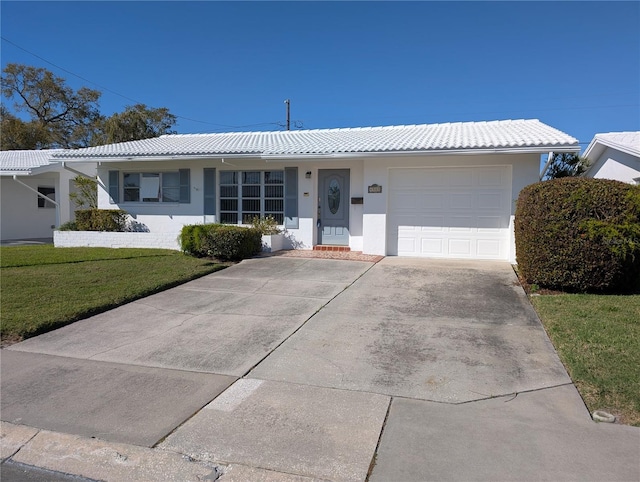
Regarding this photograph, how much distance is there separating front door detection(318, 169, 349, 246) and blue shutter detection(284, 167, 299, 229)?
72cm

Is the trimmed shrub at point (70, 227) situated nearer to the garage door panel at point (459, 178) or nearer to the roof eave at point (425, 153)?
the roof eave at point (425, 153)

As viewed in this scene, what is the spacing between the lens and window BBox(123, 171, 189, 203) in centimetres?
1462

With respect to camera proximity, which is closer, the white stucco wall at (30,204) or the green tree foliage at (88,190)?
the green tree foliage at (88,190)

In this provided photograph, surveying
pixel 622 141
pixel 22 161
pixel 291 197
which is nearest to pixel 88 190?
pixel 22 161

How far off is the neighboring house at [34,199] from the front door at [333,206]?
9.56 m

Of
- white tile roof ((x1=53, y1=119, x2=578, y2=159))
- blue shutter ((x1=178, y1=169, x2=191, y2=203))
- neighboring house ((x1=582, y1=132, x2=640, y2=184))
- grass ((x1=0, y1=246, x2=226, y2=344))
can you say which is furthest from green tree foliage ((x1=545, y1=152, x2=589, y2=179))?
blue shutter ((x1=178, y1=169, x2=191, y2=203))

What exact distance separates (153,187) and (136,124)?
20.1 m

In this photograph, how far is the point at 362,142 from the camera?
13086mm

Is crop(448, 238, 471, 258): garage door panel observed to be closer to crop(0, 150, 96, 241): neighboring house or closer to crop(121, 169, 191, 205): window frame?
crop(121, 169, 191, 205): window frame

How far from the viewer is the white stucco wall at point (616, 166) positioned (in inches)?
503

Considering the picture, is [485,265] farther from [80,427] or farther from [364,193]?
[80,427]

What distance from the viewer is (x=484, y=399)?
402 centimetres

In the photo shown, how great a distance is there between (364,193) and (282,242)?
2980 millimetres

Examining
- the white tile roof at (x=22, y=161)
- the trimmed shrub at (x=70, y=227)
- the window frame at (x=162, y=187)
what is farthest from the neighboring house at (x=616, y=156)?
the white tile roof at (x=22, y=161)
